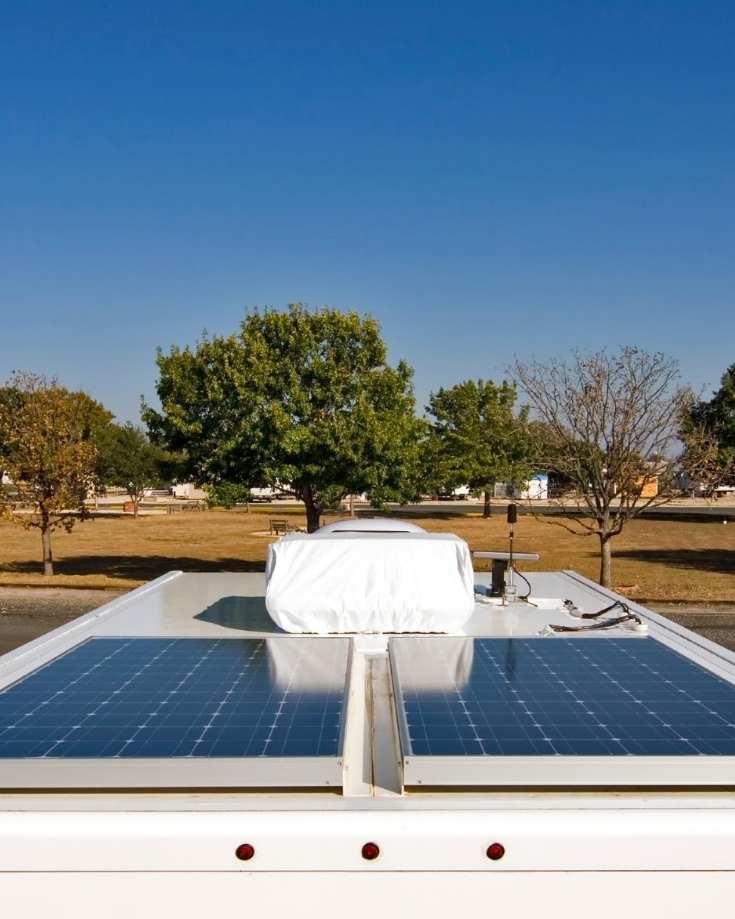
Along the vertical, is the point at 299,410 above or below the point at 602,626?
above

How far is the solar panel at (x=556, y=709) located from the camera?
4.72m

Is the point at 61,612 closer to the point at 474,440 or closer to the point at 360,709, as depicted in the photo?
the point at 360,709

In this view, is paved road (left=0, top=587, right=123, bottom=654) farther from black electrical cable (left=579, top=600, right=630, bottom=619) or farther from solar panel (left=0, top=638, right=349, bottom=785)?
black electrical cable (left=579, top=600, right=630, bottom=619)

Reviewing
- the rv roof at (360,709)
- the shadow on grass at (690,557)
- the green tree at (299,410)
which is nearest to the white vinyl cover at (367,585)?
the rv roof at (360,709)

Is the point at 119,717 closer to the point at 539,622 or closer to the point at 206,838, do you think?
the point at 206,838

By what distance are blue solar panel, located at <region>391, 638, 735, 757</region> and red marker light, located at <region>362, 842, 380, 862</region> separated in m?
0.63

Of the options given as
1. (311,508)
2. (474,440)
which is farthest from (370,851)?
(474,440)

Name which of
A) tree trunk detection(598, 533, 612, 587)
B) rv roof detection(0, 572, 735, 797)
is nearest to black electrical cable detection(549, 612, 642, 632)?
rv roof detection(0, 572, 735, 797)

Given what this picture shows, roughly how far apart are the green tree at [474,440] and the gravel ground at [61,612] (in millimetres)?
36210

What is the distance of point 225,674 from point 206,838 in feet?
7.89

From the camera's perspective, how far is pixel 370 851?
429cm

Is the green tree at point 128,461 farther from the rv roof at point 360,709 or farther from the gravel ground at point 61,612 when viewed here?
the rv roof at point 360,709

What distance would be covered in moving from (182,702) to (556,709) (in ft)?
8.50

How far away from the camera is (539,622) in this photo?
9195 millimetres
